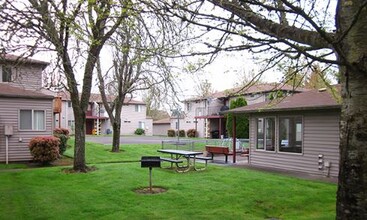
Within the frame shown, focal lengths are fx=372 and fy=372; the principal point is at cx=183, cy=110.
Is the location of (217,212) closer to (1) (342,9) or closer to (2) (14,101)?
(1) (342,9)

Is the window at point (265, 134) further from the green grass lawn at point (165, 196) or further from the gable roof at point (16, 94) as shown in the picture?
the gable roof at point (16, 94)

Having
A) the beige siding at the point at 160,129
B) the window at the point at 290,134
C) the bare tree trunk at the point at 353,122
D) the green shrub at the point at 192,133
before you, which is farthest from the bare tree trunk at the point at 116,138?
the beige siding at the point at 160,129

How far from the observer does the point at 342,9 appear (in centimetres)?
470

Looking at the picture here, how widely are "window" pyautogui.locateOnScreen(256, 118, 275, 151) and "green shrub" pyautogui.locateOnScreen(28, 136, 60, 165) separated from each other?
9.82 meters

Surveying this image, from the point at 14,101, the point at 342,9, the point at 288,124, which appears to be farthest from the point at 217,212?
Result: the point at 14,101

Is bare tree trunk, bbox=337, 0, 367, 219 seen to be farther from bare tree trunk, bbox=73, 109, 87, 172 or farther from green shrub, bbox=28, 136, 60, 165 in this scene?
green shrub, bbox=28, 136, 60, 165

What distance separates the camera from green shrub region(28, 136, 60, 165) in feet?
57.6

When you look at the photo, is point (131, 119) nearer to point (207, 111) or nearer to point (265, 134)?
point (207, 111)

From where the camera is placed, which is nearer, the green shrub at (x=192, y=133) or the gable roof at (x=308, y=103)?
the gable roof at (x=308, y=103)

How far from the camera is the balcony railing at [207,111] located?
47.5 m

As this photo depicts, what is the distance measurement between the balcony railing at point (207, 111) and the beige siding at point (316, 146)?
30.5 meters

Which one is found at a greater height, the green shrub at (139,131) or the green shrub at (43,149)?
the green shrub at (43,149)

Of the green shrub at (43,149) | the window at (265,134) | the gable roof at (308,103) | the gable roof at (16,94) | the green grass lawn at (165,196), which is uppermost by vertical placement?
the gable roof at (16,94)

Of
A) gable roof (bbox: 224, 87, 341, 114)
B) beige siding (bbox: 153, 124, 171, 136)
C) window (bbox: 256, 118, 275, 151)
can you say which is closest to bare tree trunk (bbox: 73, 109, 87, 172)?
gable roof (bbox: 224, 87, 341, 114)
